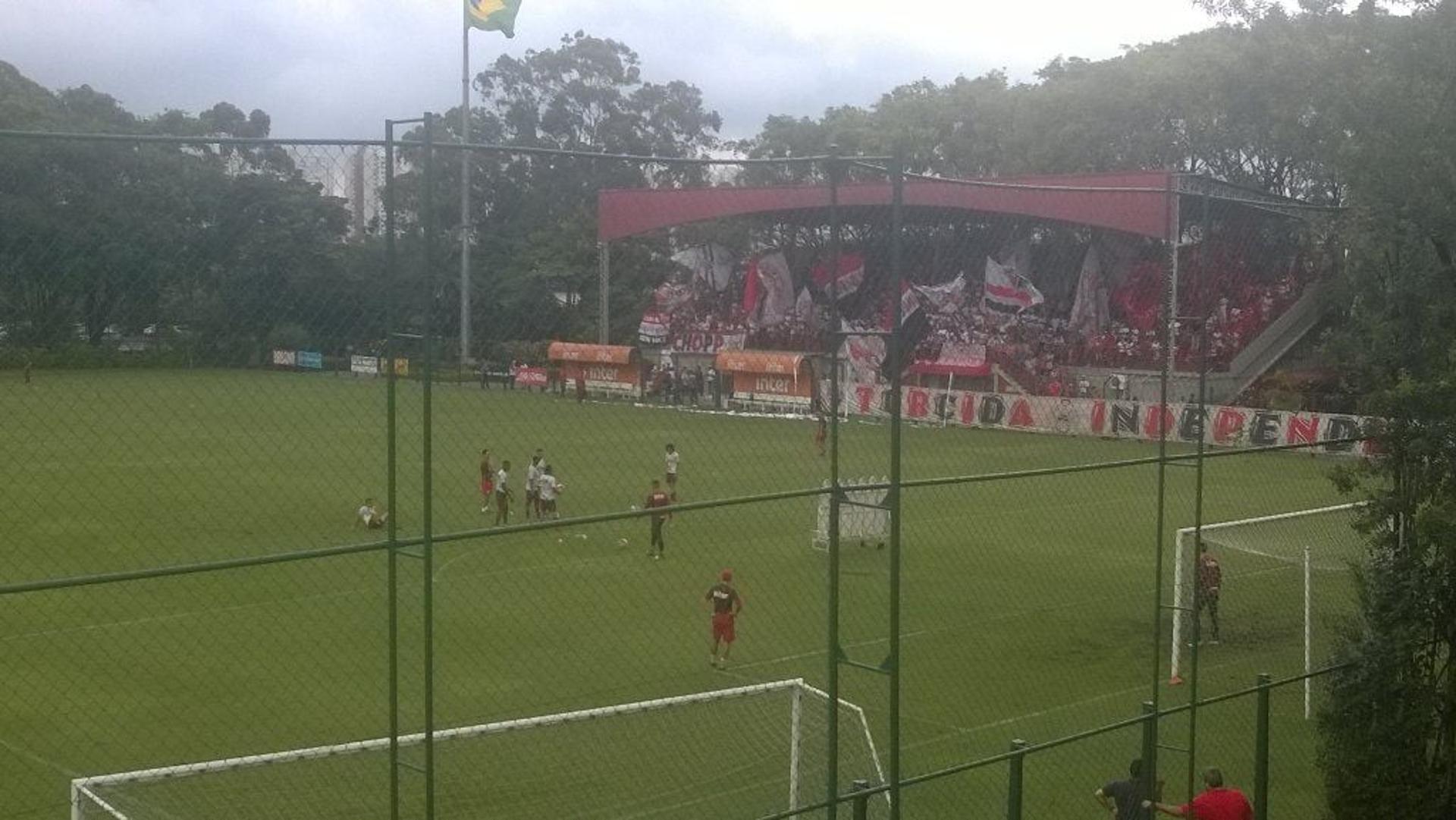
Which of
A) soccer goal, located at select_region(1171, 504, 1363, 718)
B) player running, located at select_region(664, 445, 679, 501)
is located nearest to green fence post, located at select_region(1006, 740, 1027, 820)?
player running, located at select_region(664, 445, 679, 501)

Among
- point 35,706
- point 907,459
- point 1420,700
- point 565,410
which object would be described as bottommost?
point 35,706

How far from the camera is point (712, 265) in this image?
23.0 feet

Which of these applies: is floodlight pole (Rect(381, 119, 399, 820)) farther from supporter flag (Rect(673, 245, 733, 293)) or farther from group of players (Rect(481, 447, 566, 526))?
group of players (Rect(481, 447, 566, 526))

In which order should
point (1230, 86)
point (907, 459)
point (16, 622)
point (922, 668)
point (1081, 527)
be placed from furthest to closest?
point (1230, 86)
point (1081, 527)
point (16, 622)
point (922, 668)
point (907, 459)

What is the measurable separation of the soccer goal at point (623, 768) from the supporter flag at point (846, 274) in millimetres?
3000

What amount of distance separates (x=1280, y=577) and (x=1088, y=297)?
11259 millimetres

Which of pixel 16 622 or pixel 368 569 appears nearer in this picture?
pixel 16 622

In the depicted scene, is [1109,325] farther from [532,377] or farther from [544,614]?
[544,614]

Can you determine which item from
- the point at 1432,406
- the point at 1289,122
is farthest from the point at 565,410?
the point at 1289,122

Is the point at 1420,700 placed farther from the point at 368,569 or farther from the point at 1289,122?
the point at 1289,122

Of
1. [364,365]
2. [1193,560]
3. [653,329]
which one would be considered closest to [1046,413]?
[1193,560]

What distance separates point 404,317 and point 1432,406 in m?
6.69

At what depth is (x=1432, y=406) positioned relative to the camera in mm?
9180

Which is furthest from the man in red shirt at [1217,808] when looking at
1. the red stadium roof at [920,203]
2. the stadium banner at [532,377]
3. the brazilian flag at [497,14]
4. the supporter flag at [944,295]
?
the brazilian flag at [497,14]
